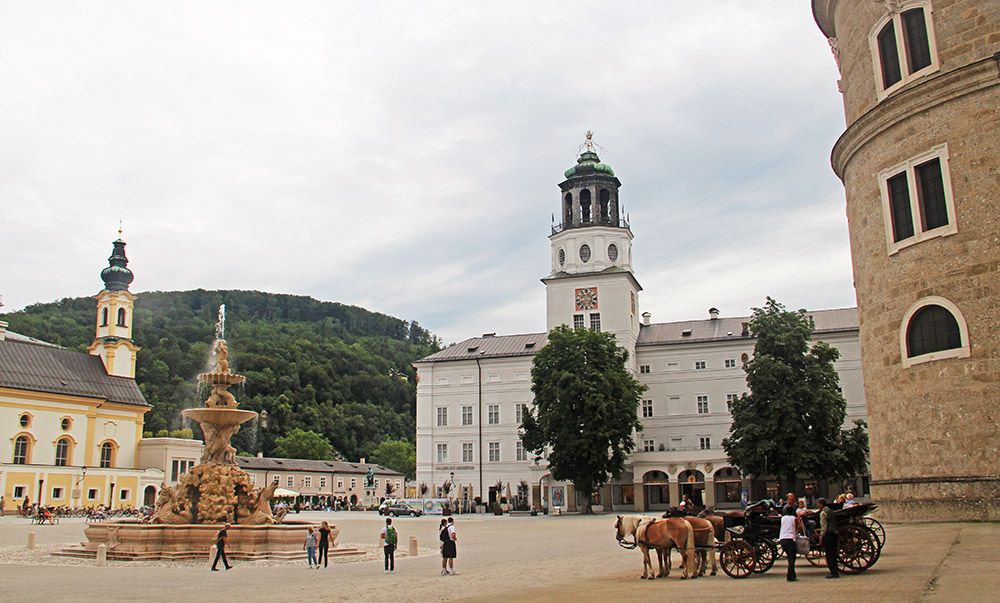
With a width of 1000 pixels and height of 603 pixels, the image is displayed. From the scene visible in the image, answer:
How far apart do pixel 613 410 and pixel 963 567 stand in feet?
138

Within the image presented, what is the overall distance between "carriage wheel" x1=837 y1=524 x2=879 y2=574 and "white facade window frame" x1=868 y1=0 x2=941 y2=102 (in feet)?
39.6

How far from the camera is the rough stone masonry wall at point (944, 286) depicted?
1783 cm

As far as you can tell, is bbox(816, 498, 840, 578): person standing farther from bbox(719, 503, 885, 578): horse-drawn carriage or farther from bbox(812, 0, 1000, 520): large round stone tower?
bbox(812, 0, 1000, 520): large round stone tower

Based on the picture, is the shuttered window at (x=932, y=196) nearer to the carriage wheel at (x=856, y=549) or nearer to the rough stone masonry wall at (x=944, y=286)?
the rough stone masonry wall at (x=944, y=286)

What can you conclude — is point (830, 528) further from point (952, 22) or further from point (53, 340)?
point (53, 340)

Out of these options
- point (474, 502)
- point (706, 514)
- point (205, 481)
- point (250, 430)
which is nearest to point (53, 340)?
point (250, 430)

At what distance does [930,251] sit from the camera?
1938 centimetres

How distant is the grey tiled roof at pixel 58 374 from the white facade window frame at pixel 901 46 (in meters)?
63.4

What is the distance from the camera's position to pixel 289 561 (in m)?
21.5

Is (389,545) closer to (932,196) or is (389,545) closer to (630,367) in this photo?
(932,196)

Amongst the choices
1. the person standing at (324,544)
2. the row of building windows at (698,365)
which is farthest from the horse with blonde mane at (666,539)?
the row of building windows at (698,365)

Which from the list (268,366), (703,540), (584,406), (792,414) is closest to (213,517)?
(703,540)

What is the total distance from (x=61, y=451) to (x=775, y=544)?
6661 cm

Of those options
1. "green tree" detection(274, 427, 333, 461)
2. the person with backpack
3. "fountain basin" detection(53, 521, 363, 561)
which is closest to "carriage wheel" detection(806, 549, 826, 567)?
the person with backpack
